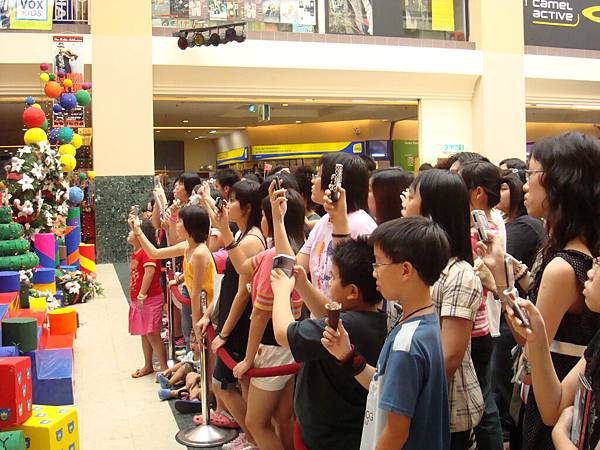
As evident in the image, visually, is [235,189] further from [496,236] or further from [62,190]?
[62,190]

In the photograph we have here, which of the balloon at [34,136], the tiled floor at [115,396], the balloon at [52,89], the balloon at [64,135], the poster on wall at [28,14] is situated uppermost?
the poster on wall at [28,14]

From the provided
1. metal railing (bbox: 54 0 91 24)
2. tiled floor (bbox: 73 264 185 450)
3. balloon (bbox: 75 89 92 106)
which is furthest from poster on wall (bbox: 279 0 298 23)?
tiled floor (bbox: 73 264 185 450)

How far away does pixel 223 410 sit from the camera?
3877mm

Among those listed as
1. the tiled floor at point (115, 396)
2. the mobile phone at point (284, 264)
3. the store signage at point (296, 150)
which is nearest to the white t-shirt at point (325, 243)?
the mobile phone at point (284, 264)

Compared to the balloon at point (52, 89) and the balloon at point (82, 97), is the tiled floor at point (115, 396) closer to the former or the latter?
the balloon at point (52, 89)

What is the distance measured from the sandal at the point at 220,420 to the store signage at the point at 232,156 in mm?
15489

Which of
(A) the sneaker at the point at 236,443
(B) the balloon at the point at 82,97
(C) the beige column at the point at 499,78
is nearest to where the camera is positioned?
(A) the sneaker at the point at 236,443

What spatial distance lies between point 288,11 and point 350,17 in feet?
4.24

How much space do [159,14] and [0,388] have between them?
10577 millimetres

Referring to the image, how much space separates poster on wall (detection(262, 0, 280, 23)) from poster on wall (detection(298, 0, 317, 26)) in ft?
1.48

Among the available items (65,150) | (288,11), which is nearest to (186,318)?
(65,150)

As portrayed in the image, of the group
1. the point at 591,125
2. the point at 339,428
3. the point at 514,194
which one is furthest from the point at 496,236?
the point at 591,125

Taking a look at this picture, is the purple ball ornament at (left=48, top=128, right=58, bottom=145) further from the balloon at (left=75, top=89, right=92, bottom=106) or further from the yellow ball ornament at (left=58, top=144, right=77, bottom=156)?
the balloon at (left=75, top=89, right=92, bottom=106)

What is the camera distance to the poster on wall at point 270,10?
40.4 feet
